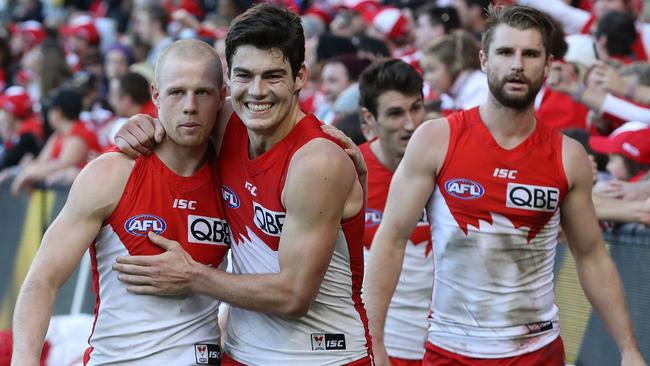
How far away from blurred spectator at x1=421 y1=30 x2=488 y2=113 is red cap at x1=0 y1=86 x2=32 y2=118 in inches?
247

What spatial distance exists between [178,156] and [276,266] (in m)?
0.62

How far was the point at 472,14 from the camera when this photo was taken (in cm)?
1045

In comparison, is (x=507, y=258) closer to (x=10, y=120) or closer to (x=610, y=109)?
(x=610, y=109)

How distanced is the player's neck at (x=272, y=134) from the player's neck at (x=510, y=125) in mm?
1120

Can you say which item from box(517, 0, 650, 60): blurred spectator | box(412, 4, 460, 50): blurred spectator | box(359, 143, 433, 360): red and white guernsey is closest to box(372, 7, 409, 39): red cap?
box(412, 4, 460, 50): blurred spectator

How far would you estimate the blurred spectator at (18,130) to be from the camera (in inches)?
492

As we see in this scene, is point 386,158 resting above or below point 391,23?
below

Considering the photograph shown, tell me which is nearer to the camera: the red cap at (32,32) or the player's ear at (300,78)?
the player's ear at (300,78)

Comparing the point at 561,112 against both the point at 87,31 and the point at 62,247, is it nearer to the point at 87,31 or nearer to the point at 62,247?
the point at 62,247

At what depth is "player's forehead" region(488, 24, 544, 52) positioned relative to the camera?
17.2ft

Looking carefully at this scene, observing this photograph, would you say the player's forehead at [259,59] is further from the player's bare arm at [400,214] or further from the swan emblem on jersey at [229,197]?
the player's bare arm at [400,214]

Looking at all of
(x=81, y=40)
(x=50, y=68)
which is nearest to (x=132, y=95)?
(x=50, y=68)

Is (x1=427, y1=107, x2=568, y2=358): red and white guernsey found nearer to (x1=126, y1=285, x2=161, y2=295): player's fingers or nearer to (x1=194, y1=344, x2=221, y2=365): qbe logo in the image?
(x1=194, y1=344, x2=221, y2=365): qbe logo

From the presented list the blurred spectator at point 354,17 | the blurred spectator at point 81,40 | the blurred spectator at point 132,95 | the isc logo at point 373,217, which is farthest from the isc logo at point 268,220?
the blurred spectator at point 81,40
